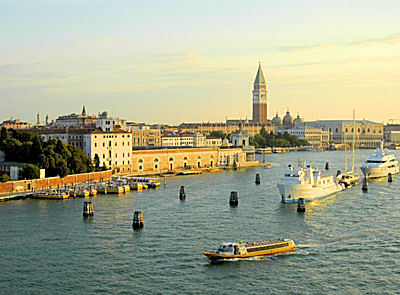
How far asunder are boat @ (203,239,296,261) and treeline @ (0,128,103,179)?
14101 millimetres

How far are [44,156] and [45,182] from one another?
158cm

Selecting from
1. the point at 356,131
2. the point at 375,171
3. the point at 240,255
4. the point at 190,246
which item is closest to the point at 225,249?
the point at 240,255

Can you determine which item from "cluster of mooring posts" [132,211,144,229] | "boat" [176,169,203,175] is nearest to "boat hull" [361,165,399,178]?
"boat" [176,169,203,175]

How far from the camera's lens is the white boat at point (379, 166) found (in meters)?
35.2

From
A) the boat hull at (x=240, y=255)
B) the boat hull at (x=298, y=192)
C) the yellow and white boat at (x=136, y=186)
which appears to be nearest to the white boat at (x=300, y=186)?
the boat hull at (x=298, y=192)

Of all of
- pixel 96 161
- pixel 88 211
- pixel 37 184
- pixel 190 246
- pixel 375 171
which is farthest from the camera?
pixel 375 171

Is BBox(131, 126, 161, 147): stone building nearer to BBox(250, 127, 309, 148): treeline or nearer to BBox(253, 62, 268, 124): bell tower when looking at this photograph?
BBox(250, 127, 309, 148): treeline

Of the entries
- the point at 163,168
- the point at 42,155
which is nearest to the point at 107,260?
the point at 42,155

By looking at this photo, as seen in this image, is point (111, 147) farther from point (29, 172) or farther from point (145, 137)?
point (145, 137)

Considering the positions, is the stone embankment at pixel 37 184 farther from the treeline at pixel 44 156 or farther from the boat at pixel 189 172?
the boat at pixel 189 172

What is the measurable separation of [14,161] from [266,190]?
39.3ft

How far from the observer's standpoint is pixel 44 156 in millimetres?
28297

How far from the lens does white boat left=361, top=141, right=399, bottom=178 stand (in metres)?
35.2

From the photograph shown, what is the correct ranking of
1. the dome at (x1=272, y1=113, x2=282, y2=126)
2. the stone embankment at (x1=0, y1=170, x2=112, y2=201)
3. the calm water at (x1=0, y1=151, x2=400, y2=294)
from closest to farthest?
the calm water at (x1=0, y1=151, x2=400, y2=294) < the stone embankment at (x1=0, y1=170, x2=112, y2=201) < the dome at (x1=272, y1=113, x2=282, y2=126)
